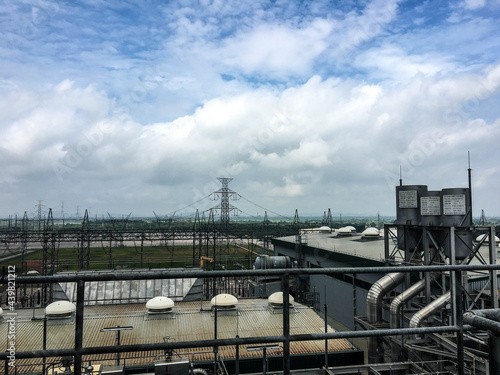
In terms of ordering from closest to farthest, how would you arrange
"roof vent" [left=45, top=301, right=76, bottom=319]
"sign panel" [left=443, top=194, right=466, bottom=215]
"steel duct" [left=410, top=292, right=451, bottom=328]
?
"steel duct" [left=410, top=292, right=451, bottom=328]
"sign panel" [left=443, top=194, right=466, bottom=215]
"roof vent" [left=45, top=301, right=76, bottom=319]

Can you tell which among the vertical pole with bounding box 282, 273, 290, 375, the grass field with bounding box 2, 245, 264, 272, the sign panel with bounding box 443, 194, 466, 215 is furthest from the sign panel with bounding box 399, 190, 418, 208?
the grass field with bounding box 2, 245, 264, 272

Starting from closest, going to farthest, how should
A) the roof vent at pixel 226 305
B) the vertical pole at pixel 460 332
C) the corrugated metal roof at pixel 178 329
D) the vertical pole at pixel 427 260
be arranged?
the vertical pole at pixel 460 332, the vertical pole at pixel 427 260, the corrugated metal roof at pixel 178 329, the roof vent at pixel 226 305

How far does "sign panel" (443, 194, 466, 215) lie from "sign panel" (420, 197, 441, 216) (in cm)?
27

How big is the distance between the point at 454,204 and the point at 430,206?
0.89 meters

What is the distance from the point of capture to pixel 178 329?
1522 cm

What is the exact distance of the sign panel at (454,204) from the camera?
12448mm

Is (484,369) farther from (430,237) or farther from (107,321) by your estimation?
(107,321)

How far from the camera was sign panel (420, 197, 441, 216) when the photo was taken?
42.8ft

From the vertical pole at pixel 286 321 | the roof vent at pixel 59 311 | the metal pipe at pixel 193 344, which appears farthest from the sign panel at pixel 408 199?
the roof vent at pixel 59 311

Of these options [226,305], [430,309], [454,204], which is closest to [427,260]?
[430,309]

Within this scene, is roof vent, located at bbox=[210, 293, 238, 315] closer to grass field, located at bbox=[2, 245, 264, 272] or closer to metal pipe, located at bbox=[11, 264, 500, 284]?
grass field, located at bbox=[2, 245, 264, 272]

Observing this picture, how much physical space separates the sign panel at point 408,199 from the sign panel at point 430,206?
1.51 ft

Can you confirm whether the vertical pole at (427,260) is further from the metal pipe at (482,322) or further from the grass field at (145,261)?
the grass field at (145,261)

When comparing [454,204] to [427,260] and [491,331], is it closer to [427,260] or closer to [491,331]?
[427,260]
